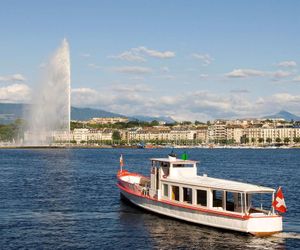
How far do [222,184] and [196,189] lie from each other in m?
1.52

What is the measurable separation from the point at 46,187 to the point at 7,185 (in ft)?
12.8


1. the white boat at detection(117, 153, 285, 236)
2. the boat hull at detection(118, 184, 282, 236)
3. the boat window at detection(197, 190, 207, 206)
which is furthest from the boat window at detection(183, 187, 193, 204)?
the boat hull at detection(118, 184, 282, 236)

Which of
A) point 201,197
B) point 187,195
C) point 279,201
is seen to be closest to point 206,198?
point 201,197

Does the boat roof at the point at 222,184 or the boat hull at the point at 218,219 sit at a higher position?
the boat roof at the point at 222,184

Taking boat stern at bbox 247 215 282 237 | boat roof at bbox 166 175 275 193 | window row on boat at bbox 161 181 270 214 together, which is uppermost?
boat roof at bbox 166 175 275 193

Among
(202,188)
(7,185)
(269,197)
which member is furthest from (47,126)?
(202,188)

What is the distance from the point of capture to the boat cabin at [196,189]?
28844mm

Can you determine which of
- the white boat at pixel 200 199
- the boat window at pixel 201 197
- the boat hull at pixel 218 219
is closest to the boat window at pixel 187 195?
the white boat at pixel 200 199

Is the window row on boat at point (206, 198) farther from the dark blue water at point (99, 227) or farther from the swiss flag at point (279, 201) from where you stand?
the dark blue water at point (99, 227)

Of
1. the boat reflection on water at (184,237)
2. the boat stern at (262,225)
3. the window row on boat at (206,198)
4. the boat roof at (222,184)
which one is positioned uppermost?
the boat roof at (222,184)

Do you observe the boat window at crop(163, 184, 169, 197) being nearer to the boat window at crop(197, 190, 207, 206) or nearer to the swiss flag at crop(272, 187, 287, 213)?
the boat window at crop(197, 190, 207, 206)

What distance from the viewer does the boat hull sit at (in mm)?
27828

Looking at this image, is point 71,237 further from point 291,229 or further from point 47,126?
point 47,126

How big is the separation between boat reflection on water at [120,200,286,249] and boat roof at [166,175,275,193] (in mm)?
2154
